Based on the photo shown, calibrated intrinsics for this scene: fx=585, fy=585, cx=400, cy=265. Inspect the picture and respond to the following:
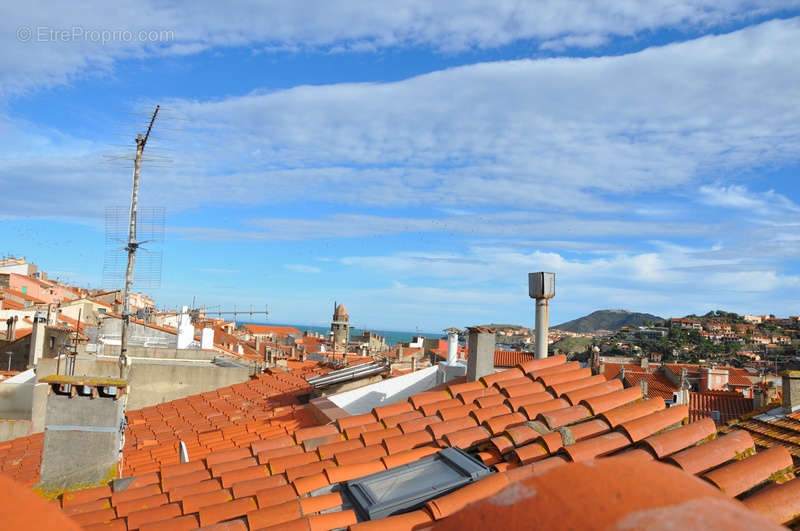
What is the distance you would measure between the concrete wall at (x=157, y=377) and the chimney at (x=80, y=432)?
25.5 feet

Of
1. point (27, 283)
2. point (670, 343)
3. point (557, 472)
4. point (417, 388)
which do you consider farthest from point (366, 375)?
point (670, 343)

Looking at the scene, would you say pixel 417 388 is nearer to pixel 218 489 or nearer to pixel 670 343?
pixel 218 489

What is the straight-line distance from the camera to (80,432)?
23.0 ft

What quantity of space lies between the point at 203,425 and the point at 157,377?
532 cm

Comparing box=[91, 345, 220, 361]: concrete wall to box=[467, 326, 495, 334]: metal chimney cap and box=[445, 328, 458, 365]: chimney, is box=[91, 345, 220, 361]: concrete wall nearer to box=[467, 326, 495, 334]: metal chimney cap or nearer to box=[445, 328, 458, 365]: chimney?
box=[445, 328, 458, 365]: chimney

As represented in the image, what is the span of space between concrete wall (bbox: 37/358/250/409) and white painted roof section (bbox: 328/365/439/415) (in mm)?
6632

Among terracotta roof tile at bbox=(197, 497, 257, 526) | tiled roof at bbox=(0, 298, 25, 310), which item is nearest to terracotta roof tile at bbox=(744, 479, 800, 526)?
terracotta roof tile at bbox=(197, 497, 257, 526)

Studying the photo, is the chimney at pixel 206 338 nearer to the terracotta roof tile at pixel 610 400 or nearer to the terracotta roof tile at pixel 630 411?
the terracotta roof tile at pixel 610 400

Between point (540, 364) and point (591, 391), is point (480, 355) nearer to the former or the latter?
point (540, 364)

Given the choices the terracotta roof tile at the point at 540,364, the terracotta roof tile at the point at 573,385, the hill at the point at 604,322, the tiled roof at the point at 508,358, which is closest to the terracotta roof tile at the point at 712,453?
the terracotta roof tile at the point at 573,385

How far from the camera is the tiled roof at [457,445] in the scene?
3.68 metres

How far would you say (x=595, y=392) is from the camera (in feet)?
19.8

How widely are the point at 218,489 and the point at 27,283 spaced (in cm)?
4952

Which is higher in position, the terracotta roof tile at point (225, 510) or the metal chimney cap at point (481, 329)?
the metal chimney cap at point (481, 329)
